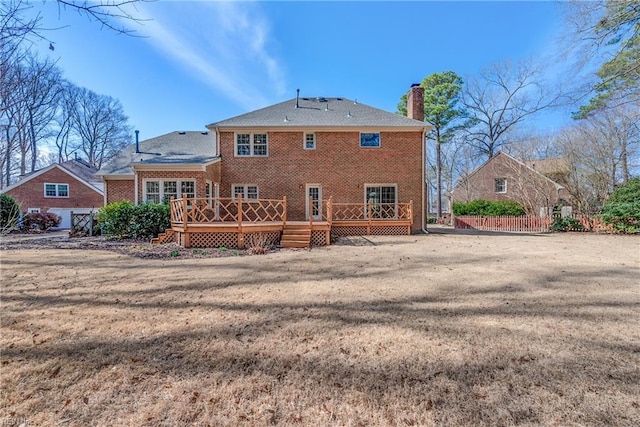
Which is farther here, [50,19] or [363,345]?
[50,19]

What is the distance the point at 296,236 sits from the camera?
10922 mm

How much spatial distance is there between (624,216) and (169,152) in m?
23.3

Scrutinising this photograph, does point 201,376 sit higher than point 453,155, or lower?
lower

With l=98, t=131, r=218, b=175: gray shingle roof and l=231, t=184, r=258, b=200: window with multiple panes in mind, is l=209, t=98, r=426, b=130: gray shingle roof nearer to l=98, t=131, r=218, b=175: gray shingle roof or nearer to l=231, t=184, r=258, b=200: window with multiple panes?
l=98, t=131, r=218, b=175: gray shingle roof

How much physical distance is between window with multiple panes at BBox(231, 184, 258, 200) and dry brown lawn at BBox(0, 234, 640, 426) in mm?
9636

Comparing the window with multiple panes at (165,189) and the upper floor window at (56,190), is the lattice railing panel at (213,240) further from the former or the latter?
the upper floor window at (56,190)

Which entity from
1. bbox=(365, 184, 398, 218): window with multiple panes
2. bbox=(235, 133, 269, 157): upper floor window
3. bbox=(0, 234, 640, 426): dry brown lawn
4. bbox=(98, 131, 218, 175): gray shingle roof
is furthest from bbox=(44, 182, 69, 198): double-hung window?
bbox=(365, 184, 398, 218): window with multiple panes

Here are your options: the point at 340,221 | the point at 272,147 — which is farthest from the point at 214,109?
the point at 340,221

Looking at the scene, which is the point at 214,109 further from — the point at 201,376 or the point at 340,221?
the point at 201,376

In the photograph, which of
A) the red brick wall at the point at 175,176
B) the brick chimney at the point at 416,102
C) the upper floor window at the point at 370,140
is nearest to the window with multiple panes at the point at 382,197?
the upper floor window at the point at 370,140

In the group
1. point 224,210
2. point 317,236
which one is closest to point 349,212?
point 317,236

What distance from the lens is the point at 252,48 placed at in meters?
13.6

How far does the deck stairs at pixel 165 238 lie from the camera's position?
11.0 metres

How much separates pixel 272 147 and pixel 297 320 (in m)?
12.7
